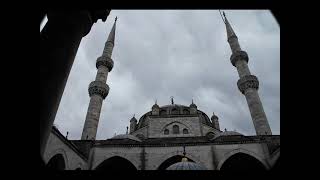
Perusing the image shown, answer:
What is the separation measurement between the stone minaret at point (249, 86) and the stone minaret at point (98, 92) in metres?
9.65

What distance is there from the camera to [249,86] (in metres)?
19.5

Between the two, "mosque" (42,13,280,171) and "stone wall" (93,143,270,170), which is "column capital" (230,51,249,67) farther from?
"stone wall" (93,143,270,170)

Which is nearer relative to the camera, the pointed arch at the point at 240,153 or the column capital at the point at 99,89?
the pointed arch at the point at 240,153

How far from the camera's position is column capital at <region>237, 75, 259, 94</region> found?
768 inches

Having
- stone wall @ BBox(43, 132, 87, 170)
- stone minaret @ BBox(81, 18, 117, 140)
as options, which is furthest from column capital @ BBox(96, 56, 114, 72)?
stone wall @ BBox(43, 132, 87, 170)

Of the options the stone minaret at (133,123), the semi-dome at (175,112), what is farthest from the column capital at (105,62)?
the stone minaret at (133,123)

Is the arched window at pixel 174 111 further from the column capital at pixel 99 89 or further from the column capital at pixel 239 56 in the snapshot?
the column capital at pixel 99 89

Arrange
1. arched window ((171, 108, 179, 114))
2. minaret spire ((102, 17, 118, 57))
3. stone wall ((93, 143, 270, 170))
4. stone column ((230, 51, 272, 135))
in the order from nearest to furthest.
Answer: stone wall ((93, 143, 270, 170)), stone column ((230, 51, 272, 135)), minaret spire ((102, 17, 118, 57)), arched window ((171, 108, 179, 114))

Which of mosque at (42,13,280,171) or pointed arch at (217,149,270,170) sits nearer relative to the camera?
mosque at (42,13,280,171)

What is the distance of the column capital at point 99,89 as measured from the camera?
19109 mm

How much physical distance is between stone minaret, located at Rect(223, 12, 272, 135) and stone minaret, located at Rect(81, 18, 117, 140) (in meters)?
9.65
